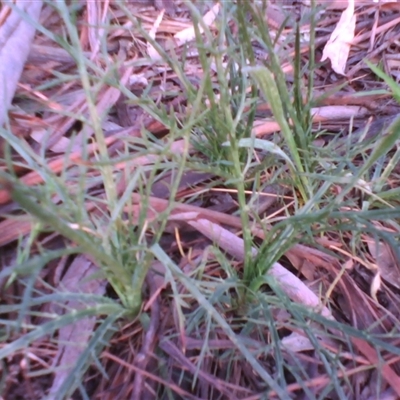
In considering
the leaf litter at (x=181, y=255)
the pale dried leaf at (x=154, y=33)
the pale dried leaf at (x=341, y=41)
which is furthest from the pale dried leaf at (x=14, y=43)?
the pale dried leaf at (x=341, y=41)

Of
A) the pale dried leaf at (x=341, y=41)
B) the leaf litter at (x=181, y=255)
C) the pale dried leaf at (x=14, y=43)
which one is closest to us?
the leaf litter at (x=181, y=255)

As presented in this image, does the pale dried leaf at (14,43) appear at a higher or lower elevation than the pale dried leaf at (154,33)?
higher

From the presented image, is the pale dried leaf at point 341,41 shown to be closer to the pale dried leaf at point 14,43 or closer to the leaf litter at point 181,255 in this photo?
the leaf litter at point 181,255

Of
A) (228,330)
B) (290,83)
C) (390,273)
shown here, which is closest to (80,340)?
(228,330)

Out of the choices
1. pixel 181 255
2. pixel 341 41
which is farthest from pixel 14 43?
pixel 341 41

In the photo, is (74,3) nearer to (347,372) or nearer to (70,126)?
(70,126)

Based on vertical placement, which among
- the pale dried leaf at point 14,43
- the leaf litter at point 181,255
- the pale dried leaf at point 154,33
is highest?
the pale dried leaf at point 14,43

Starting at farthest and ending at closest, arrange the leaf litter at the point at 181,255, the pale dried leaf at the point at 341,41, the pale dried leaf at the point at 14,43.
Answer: the pale dried leaf at the point at 341,41
the pale dried leaf at the point at 14,43
the leaf litter at the point at 181,255

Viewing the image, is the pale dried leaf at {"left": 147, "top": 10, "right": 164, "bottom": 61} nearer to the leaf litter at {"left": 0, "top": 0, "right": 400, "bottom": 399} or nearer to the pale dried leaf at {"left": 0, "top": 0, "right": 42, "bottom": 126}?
the leaf litter at {"left": 0, "top": 0, "right": 400, "bottom": 399}

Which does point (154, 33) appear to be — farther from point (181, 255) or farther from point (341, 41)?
point (181, 255)
